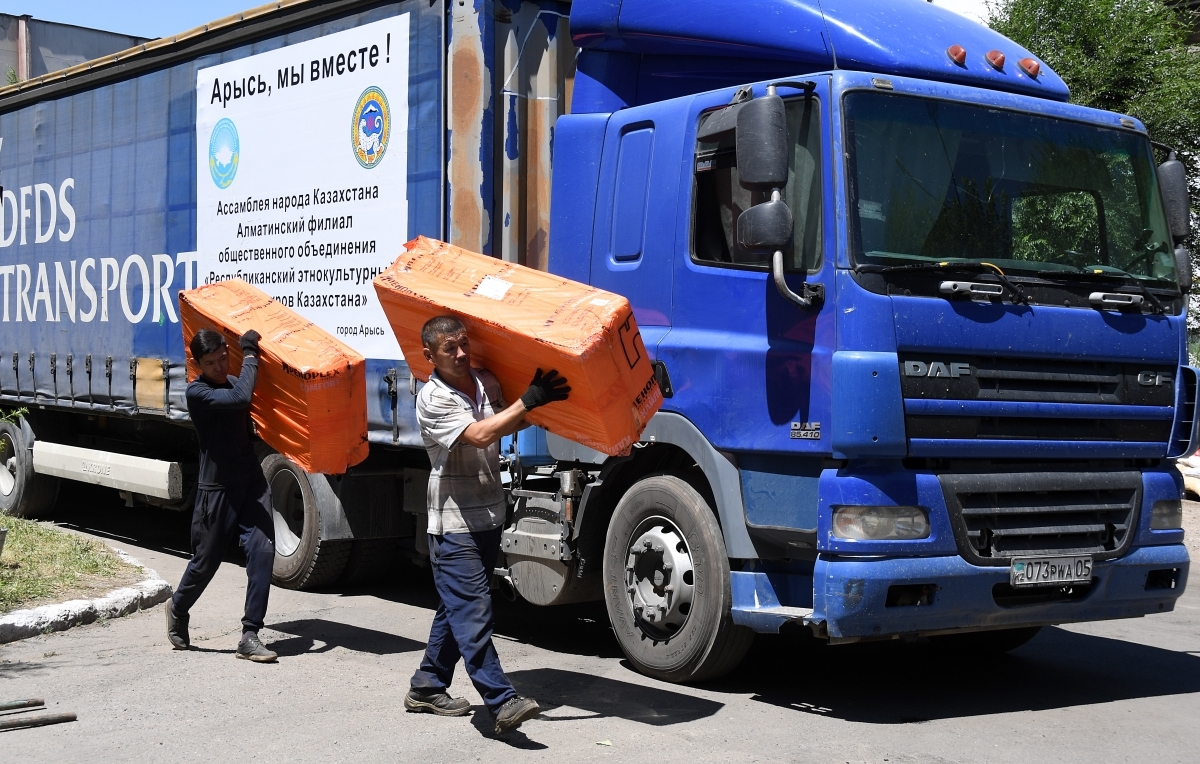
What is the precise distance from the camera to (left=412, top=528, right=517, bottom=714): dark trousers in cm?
545

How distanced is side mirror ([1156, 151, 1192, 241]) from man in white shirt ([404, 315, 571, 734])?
3.31 m

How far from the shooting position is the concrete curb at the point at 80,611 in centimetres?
750

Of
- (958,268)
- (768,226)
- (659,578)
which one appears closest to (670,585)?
(659,578)

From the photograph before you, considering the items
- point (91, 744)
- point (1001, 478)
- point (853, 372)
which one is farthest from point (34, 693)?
point (1001, 478)

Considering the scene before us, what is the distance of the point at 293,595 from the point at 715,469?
4.05 metres

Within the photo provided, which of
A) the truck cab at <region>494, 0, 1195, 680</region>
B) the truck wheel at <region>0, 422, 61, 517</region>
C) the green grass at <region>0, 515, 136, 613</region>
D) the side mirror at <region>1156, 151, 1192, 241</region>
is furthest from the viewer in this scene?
the truck wheel at <region>0, 422, 61, 517</region>

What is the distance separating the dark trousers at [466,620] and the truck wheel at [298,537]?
9.95 feet

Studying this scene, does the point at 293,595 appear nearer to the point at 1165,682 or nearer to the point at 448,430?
the point at 448,430

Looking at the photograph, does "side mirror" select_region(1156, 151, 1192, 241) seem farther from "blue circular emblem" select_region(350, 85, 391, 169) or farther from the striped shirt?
"blue circular emblem" select_region(350, 85, 391, 169)

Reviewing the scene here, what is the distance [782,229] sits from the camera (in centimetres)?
564

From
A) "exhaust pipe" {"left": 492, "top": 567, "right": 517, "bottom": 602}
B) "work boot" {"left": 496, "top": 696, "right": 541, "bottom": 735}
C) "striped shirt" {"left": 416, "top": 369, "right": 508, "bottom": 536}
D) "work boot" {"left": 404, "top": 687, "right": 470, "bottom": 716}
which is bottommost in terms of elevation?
"work boot" {"left": 404, "top": 687, "right": 470, "bottom": 716}

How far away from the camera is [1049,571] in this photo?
19.3 feet

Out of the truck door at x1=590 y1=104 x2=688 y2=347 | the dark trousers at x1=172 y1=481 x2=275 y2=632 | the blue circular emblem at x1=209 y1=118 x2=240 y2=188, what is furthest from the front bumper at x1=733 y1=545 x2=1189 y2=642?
the blue circular emblem at x1=209 y1=118 x2=240 y2=188

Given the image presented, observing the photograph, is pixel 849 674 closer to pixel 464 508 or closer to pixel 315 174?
pixel 464 508
